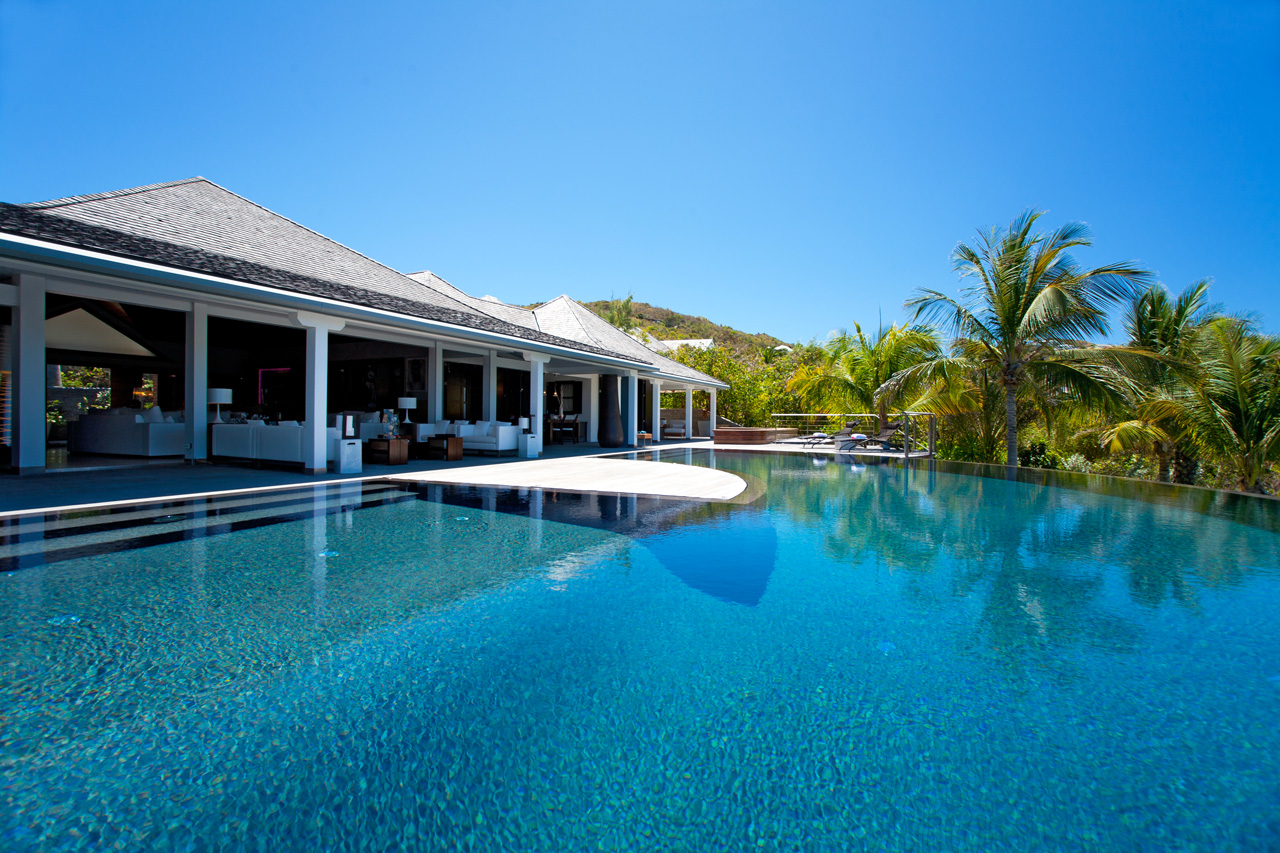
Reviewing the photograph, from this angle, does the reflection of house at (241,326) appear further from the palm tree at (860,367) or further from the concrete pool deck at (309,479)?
the palm tree at (860,367)

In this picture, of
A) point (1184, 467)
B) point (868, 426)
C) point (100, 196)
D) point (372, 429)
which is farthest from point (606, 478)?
point (868, 426)

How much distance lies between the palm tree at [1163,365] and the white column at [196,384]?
1850 cm

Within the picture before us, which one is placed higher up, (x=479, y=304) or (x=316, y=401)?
(x=479, y=304)

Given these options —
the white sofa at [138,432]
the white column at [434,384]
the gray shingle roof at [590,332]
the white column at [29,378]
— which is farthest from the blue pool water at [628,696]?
the gray shingle roof at [590,332]

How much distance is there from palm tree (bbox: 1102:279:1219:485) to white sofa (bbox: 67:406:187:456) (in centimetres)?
1947

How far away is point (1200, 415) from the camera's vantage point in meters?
11.3

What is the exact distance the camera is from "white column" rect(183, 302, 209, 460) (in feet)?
37.2

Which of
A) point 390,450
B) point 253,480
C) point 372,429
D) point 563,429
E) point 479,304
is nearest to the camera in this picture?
point 253,480

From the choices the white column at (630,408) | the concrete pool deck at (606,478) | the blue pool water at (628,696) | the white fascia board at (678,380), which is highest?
the white fascia board at (678,380)

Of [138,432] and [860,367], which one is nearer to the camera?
[138,432]

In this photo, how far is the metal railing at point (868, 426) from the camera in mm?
15281

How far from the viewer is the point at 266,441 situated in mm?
10680

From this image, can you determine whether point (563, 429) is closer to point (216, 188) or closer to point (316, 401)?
point (316, 401)

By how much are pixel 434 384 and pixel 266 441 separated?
17.4 ft
